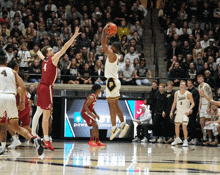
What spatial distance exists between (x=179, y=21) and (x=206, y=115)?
5981mm

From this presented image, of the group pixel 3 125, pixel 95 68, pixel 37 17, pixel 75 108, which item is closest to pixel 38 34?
pixel 37 17

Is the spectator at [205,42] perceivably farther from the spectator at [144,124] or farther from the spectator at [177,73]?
the spectator at [144,124]

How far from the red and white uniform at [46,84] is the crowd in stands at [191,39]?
19.9 ft

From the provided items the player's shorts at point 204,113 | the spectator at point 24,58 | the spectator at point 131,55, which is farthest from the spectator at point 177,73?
the spectator at point 24,58

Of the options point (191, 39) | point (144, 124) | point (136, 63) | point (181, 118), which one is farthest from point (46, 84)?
point (191, 39)

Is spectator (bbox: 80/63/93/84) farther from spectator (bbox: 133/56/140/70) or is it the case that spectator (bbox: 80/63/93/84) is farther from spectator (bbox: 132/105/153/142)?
spectator (bbox: 132/105/153/142)

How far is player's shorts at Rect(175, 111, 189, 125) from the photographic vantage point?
1105cm

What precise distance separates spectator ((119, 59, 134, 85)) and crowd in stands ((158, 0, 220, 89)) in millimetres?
1329

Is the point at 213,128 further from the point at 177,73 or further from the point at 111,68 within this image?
the point at 111,68

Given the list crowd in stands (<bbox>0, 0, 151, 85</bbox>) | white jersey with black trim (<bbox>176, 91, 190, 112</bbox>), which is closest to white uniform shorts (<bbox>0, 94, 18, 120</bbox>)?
crowd in stands (<bbox>0, 0, 151, 85</bbox>)

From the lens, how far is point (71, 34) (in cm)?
1470

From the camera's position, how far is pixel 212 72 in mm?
13781

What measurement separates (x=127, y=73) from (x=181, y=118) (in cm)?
322

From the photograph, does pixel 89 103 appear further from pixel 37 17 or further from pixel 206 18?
pixel 206 18
